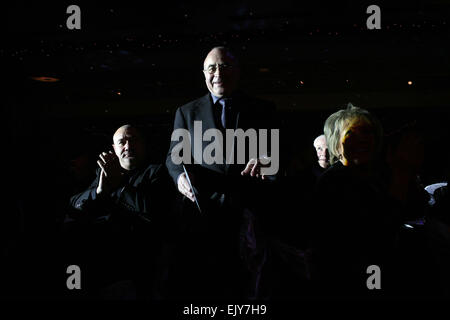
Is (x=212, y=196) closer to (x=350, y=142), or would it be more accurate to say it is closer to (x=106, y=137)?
(x=350, y=142)

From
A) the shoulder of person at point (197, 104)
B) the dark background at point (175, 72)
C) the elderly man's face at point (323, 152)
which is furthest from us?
the dark background at point (175, 72)

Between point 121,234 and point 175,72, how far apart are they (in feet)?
7.64

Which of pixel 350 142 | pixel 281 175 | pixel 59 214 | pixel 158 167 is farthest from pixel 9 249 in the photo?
pixel 350 142

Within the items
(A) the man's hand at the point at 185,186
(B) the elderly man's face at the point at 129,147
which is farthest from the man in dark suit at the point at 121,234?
(A) the man's hand at the point at 185,186

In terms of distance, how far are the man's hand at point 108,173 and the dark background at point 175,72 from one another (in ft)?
2.73

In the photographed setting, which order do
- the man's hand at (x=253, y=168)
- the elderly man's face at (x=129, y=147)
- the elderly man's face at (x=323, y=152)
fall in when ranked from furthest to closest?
the elderly man's face at (x=323, y=152), the elderly man's face at (x=129, y=147), the man's hand at (x=253, y=168)

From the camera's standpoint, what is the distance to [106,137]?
3.87 metres

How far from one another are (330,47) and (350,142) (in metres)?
2.36

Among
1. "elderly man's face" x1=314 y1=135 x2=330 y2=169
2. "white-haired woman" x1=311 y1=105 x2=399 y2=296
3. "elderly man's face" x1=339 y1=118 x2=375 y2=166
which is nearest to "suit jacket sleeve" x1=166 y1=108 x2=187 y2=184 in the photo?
"white-haired woman" x1=311 y1=105 x2=399 y2=296

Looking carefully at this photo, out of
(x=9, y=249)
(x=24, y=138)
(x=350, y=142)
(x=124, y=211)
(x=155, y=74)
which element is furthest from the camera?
(x=155, y=74)

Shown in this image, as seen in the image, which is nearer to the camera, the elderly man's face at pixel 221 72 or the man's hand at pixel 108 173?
the elderly man's face at pixel 221 72

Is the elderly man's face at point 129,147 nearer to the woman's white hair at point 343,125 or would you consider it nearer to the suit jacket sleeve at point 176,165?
the suit jacket sleeve at point 176,165

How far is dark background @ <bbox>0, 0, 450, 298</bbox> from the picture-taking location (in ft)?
10.7

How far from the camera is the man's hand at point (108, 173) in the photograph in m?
1.96
